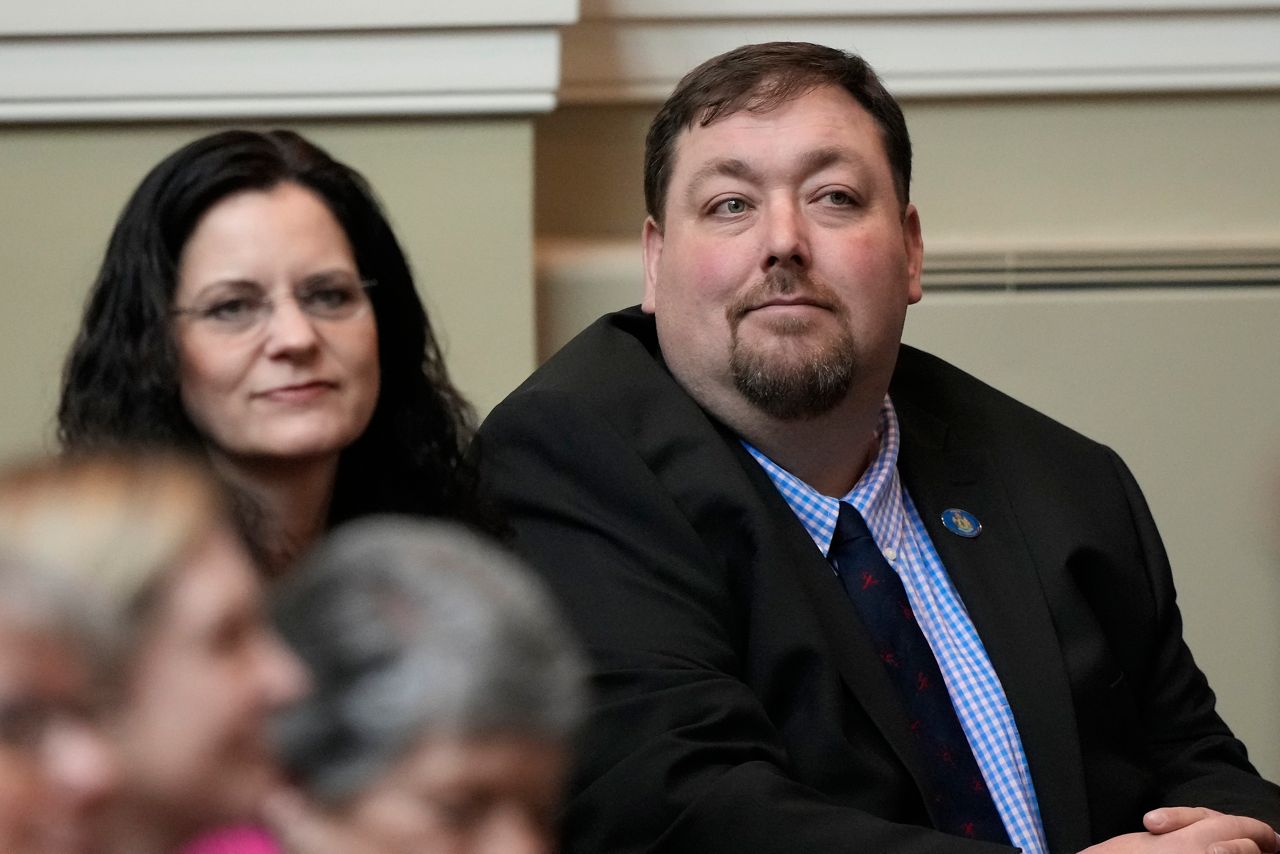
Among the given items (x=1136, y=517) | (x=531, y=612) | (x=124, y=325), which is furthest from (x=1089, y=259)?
(x=531, y=612)

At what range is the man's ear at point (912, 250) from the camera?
7.91ft

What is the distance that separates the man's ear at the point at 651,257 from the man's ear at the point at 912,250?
347 mm

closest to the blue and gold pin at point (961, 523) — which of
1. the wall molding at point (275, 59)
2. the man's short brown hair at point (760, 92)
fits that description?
the man's short brown hair at point (760, 92)

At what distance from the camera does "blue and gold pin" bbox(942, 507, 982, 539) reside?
222cm

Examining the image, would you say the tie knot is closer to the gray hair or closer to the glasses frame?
the glasses frame

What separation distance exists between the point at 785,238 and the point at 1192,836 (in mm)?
851

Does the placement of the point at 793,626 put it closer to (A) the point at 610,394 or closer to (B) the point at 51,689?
(A) the point at 610,394

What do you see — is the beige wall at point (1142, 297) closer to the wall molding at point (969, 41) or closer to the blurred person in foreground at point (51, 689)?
the wall molding at point (969, 41)

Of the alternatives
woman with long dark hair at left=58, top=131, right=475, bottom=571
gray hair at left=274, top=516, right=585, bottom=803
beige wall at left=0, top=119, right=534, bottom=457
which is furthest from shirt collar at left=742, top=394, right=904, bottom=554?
gray hair at left=274, top=516, right=585, bottom=803

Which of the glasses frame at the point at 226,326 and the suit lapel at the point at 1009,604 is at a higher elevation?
the glasses frame at the point at 226,326

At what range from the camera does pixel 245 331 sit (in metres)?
1.65

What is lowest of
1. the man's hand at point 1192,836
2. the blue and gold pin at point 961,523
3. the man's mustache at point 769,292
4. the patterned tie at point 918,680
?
the man's hand at point 1192,836

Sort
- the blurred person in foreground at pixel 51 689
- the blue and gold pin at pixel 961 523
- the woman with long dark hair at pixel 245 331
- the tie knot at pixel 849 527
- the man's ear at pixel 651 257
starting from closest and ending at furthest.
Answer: the blurred person in foreground at pixel 51 689, the woman with long dark hair at pixel 245 331, the tie knot at pixel 849 527, the blue and gold pin at pixel 961 523, the man's ear at pixel 651 257

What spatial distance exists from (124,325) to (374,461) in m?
0.30
